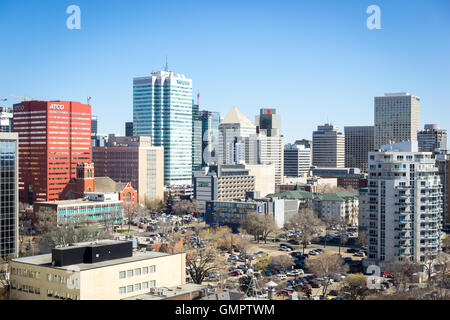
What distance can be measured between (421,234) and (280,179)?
181 ft

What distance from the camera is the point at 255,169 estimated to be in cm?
6234

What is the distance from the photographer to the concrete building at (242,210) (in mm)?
42469

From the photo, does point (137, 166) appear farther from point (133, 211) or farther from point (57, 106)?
point (133, 211)

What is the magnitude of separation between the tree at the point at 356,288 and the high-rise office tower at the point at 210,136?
71.2 meters

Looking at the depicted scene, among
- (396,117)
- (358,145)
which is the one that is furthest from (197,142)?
(396,117)

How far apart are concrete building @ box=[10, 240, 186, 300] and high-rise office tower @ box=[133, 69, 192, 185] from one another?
5601cm

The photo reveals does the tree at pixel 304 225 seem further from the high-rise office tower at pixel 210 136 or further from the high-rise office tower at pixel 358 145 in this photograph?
the high-rise office tower at pixel 358 145

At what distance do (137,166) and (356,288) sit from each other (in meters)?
40.2

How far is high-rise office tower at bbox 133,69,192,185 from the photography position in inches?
2899

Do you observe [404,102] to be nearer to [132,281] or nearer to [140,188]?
[140,188]

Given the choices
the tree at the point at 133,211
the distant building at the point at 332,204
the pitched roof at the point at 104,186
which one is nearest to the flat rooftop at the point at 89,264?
the tree at the point at 133,211

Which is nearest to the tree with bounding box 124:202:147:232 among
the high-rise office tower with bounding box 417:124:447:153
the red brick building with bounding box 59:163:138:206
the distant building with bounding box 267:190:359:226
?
the red brick building with bounding box 59:163:138:206
